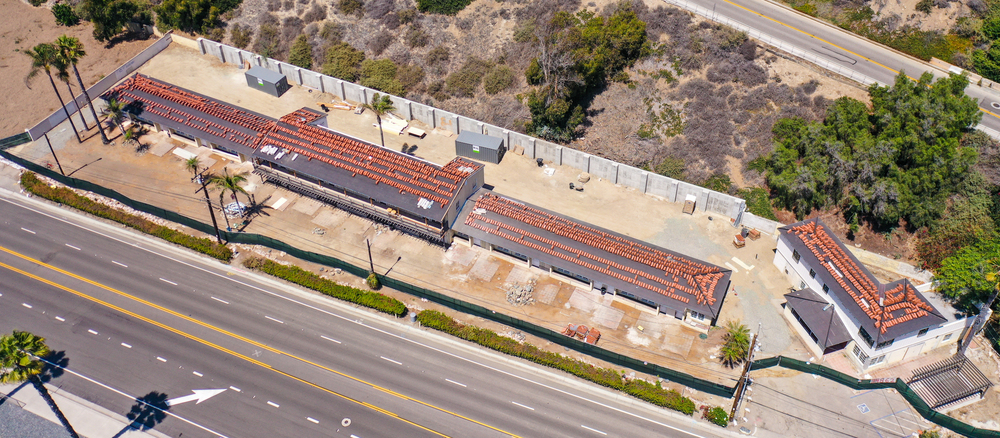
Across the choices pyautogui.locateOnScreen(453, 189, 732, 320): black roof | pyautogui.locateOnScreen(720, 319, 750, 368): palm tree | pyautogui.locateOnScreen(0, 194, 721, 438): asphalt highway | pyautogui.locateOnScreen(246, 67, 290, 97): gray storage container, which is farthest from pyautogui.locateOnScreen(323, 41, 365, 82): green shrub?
pyautogui.locateOnScreen(720, 319, 750, 368): palm tree

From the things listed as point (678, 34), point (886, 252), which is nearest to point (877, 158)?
point (886, 252)

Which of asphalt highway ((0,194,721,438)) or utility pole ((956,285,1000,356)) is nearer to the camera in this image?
asphalt highway ((0,194,721,438))

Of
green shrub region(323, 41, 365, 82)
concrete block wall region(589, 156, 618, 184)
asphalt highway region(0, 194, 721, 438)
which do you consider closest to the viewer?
asphalt highway region(0, 194, 721, 438)

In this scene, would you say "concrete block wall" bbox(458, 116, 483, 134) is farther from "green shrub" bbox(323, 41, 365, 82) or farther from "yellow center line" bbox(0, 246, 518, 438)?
"yellow center line" bbox(0, 246, 518, 438)

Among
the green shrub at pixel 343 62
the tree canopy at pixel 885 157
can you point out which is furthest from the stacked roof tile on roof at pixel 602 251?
the green shrub at pixel 343 62

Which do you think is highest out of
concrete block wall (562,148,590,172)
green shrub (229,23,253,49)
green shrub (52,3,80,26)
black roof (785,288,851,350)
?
green shrub (52,3,80,26)

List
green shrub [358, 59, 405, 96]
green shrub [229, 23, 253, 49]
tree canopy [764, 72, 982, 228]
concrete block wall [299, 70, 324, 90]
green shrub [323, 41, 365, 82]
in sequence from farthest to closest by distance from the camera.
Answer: green shrub [229, 23, 253, 49], green shrub [323, 41, 365, 82], concrete block wall [299, 70, 324, 90], green shrub [358, 59, 405, 96], tree canopy [764, 72, 982, 228]
